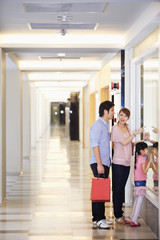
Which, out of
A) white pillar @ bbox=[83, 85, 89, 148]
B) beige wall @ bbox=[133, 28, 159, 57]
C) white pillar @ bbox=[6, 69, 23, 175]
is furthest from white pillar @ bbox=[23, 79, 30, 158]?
beige wall @ bbox=[133, 28, 159, 57]

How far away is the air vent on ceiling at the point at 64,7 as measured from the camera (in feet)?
18.5

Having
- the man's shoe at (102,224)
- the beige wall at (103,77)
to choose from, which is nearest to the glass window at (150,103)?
the man's shoe at (102,224)

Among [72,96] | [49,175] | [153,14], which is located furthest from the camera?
[72,96]

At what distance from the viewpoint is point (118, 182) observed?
6.04 m

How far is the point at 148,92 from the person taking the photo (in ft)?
22.0

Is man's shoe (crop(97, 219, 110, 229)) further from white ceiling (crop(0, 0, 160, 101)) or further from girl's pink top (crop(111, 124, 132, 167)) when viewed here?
white ceiling (crop(0, 0, 160, 101))

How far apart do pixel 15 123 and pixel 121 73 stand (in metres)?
4.42

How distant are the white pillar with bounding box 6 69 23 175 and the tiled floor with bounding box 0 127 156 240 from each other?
49 cm

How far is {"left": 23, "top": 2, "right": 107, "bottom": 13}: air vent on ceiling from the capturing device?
222 inches

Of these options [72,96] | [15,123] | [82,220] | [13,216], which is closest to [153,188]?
[82,220]

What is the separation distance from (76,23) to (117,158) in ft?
7.84

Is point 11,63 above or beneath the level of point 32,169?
above

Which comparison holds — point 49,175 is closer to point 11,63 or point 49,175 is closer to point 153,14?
point 11,63

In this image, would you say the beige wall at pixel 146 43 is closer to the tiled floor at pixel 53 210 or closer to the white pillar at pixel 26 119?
the tiled floor at pixel 53 210
